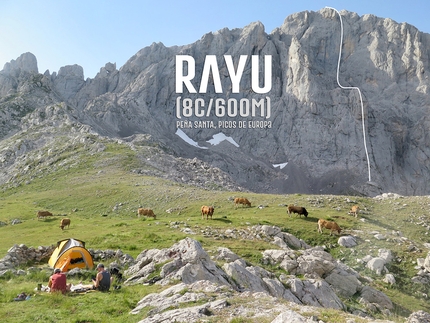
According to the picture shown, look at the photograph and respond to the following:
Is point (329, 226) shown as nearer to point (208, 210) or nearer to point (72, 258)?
point (208, 210)

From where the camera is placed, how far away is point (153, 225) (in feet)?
120

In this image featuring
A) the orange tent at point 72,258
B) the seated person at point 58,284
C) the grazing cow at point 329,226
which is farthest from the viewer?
the grazing cow at point 329,226

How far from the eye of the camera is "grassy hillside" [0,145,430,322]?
1474 cm

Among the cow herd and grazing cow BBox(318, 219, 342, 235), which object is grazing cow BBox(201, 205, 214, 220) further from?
grazing cow BBox(318, 219, 342, 235)

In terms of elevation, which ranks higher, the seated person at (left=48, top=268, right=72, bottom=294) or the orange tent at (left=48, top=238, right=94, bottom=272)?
the seated person at (left=48, top=268, right=72, bottom=294)

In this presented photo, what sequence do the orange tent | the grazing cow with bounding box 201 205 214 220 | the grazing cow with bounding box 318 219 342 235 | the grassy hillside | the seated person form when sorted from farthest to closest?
the grazing cow with bounding box 201 205 214 220, the grazing cow with bounding box 318 219 342 235, the orange tent, the seated person, the grassy hillside

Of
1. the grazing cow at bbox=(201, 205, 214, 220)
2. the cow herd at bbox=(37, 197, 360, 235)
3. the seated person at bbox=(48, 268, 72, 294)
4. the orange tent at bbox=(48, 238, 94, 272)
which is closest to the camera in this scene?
the seated person at bbox=(48, 268, 72, 294)

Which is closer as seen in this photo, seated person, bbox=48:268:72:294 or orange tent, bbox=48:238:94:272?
seated person, bbox=48:268:72:294

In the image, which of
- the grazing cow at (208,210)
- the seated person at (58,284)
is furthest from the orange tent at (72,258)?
the grazing cow at (208,210)

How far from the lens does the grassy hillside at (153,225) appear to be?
48.4ft

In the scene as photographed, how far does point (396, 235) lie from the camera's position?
34844 millimetres

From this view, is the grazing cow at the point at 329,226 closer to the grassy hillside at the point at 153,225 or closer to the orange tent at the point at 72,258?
the grassy hillside at the point at 153,225

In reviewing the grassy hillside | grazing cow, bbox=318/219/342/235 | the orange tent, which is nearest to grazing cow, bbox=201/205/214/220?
the grassy hillside

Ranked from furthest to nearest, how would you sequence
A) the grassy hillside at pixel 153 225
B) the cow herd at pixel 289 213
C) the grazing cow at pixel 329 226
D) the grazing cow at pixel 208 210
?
1. the grazing cow at pixel 208 210
2. the cow herd at pixel 289 213
3. the grazing cow at pixel 329 226
4. the grassy hillside at pixel 153 225
